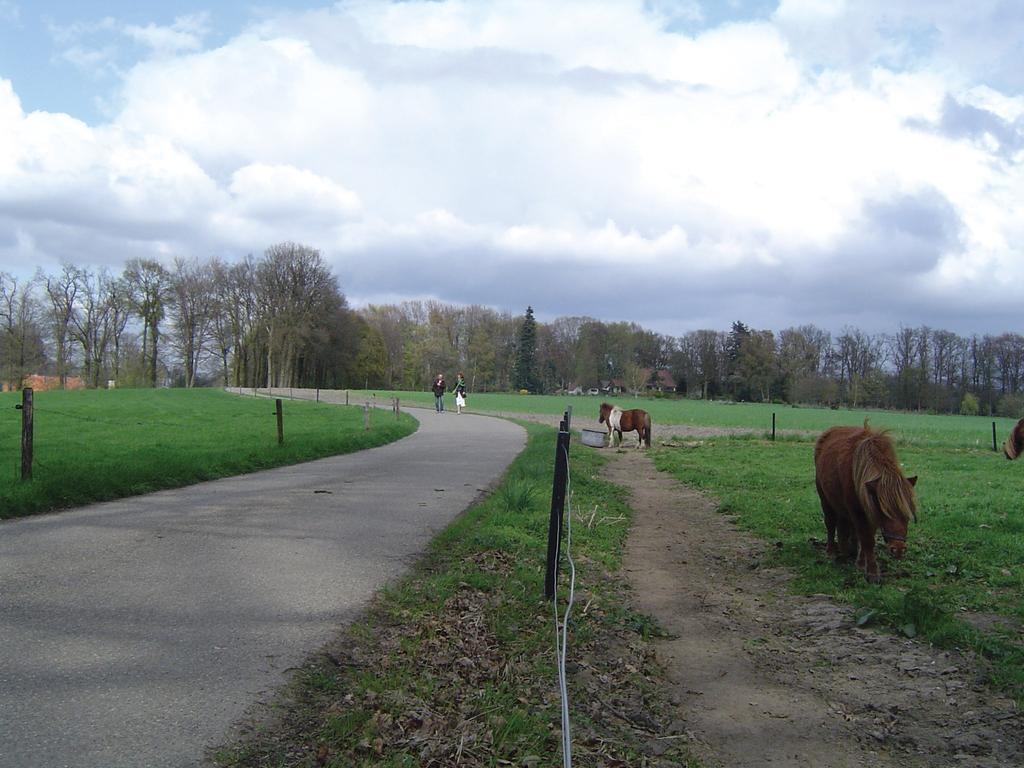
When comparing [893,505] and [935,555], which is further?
[935,555]

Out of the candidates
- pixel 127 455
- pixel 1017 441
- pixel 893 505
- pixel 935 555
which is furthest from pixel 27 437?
pixel 1017 441

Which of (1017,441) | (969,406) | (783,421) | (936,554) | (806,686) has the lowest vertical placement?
(783,421)

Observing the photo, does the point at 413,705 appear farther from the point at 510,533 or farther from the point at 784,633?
the point at 510,533

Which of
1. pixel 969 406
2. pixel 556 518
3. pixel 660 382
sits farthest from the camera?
pixel 660 382

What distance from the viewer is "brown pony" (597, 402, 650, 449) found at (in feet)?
80.2

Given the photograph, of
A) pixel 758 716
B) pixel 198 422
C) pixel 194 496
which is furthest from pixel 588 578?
pixel 198 422

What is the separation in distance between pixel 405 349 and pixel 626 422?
8799 cm

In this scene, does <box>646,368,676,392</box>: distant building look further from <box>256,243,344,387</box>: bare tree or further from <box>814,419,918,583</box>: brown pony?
<box>814,419,918,583</box>: brown pony

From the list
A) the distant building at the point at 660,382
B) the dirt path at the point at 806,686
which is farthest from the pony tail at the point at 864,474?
the distant building at the point at 660,382

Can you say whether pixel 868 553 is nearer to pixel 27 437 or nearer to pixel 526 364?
pixel 27 437

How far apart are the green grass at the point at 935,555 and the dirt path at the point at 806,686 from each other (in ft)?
0.87

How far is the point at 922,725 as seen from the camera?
14.1ft

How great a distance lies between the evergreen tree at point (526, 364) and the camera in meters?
112

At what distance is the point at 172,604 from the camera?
520cm
